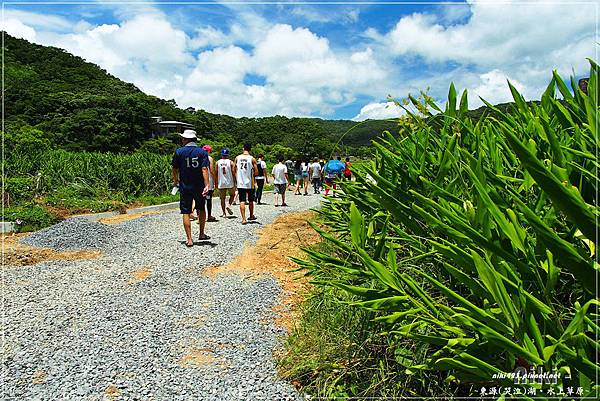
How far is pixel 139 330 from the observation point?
12.6 ft

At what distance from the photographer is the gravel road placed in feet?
9.45

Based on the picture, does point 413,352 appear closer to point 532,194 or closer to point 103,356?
point 532,194

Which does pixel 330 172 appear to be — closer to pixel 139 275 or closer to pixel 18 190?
pixel 139 275

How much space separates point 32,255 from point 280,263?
150 inches

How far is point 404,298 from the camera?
1.28 meters

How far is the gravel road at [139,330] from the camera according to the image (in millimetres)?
2881

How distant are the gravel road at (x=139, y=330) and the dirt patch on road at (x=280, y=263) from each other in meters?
0.16

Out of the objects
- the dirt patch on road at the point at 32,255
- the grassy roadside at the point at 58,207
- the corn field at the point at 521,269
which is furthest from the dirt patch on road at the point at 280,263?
the grassy roadside at the point at 58,207

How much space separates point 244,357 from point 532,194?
238cm

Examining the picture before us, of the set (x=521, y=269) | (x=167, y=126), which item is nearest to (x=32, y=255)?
(x=521, y=269)

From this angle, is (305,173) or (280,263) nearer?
(280,263)

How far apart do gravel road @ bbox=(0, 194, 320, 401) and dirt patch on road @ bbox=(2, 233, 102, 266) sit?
255 millimetres

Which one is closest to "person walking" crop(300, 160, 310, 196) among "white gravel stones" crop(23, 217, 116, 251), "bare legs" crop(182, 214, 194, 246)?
"white gravel stones" crop(23, 217, 116, 251)

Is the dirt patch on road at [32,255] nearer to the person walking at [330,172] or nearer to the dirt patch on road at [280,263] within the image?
A: the dirt patch on road at [280,263]
